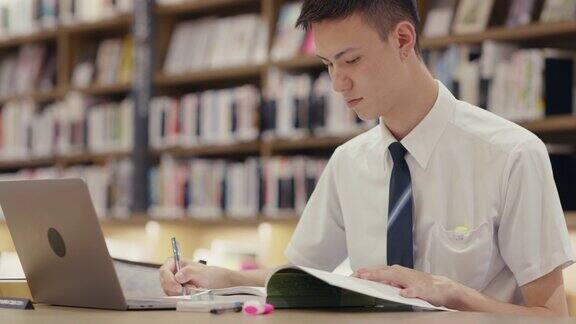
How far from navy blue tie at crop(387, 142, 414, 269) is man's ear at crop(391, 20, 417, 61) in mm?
211

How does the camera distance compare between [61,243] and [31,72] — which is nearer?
[61,243]

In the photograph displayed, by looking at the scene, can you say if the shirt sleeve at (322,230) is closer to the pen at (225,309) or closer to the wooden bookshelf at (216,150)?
the pen at (225,309)

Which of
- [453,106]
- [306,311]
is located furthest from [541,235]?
[306,311]

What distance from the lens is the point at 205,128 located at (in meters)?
5.54

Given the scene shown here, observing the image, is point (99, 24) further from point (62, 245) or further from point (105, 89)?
point (62, 245)

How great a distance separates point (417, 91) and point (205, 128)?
351 centimetres

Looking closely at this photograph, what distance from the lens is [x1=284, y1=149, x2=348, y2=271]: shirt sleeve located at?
2.31 m

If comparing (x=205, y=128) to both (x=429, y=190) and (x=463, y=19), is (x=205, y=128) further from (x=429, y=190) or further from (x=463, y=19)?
(x=429, y=190)

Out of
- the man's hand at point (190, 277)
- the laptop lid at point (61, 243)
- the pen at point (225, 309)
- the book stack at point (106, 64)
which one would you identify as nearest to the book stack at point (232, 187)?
the book stack at point (106, 64)

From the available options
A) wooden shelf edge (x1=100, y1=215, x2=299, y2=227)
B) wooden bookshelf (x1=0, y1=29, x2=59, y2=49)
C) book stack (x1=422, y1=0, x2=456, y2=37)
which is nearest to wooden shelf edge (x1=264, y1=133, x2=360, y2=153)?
wooden shelf edge (x1=100, y1=215, x2=299, y2=227)

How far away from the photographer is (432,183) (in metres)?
2.06

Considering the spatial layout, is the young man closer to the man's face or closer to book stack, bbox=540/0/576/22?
the man's face

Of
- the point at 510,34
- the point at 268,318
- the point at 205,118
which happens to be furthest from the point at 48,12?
the point at 268,318

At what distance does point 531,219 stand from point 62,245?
0.83 meters
